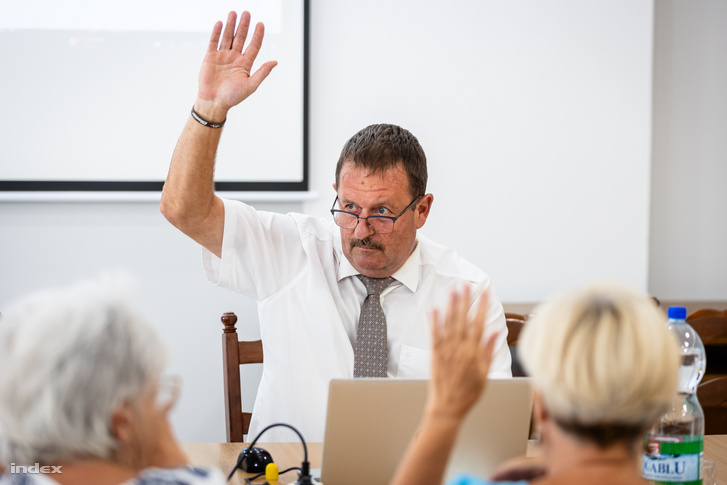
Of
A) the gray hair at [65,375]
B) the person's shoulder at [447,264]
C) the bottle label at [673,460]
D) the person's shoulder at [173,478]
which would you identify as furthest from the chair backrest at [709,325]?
the gray hair at [65,375]

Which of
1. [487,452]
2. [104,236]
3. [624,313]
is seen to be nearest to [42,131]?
[104,236]

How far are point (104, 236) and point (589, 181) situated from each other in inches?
77.4

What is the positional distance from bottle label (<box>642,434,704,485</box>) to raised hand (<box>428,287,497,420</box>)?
0.52 meters

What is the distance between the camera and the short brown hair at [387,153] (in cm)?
194

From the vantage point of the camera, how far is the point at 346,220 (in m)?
1.93

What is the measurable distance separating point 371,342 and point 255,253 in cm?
39

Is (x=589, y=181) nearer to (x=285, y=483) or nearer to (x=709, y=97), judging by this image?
(x=709, y=97)

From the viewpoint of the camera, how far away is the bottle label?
1.25 meters

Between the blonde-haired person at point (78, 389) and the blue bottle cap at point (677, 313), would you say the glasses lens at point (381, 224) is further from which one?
the blonde-haired person at point (78, 389)

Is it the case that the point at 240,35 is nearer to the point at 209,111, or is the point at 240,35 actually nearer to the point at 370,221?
the point at 209,111

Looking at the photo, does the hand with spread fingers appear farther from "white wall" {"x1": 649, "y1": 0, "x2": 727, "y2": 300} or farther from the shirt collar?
"white wall" {"x1": 649, "y1": 0, "x2": 727, "y2": 300}

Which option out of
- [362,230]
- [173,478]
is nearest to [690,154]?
[362,230]

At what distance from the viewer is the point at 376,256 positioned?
191cm

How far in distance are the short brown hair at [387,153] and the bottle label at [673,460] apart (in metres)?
0.95
